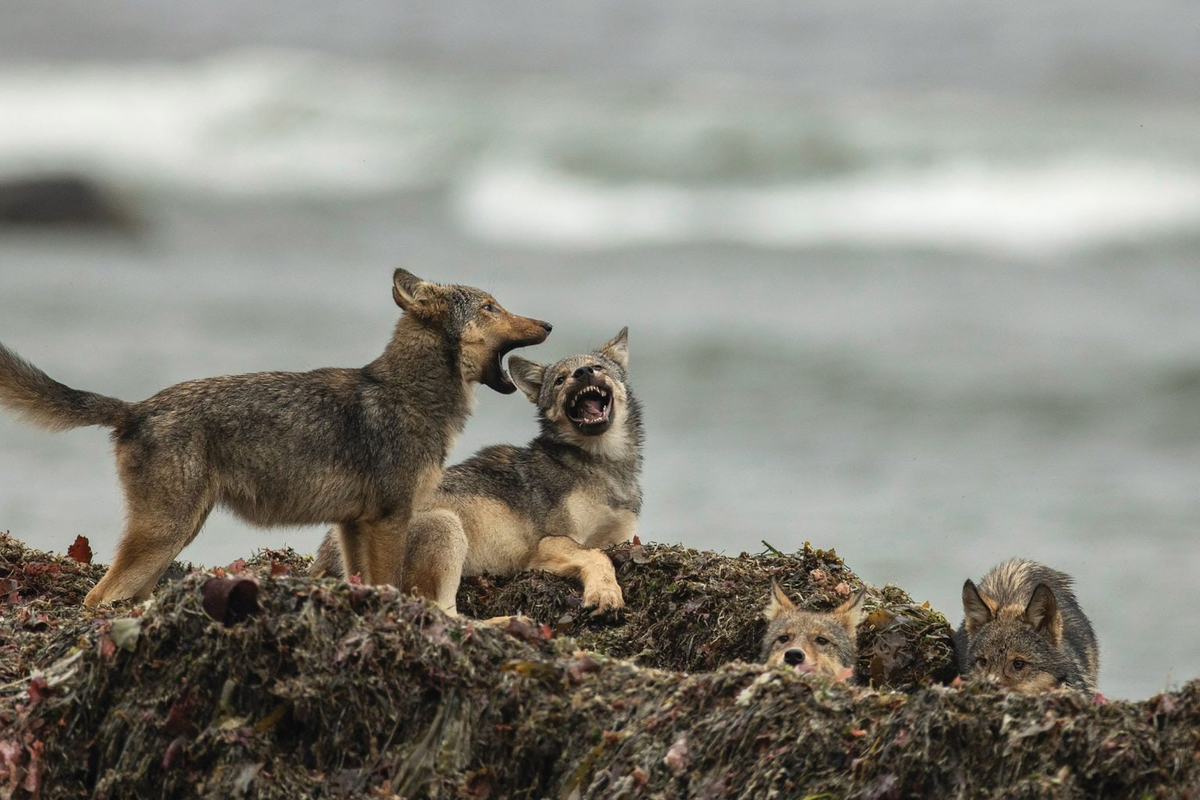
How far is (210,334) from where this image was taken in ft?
100

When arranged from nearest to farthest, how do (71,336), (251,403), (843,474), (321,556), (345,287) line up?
(251,403)
(321,556)
(843,474)
(71,336)
(345,287)

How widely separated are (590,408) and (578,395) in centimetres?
13

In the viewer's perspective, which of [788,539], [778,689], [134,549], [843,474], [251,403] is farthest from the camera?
[843,474]

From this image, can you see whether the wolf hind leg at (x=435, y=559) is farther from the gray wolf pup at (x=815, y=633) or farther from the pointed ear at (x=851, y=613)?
the pointed ear at (x=851, y=613)

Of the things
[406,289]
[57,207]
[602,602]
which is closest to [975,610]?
[602,602]

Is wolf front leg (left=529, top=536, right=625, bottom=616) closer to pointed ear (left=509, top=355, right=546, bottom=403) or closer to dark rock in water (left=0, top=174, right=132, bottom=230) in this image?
pointed ear (left=509, top=355, right=546, bottom=403)

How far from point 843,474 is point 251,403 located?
15.3m

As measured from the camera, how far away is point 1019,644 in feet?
30.5

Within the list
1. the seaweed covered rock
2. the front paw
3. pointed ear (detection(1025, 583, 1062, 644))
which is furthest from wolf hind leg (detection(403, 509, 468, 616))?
pointed ear (detection(1025, 583, 1062, 644))

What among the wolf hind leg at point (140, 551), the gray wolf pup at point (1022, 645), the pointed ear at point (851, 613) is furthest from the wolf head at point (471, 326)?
the gray wolf pup at point (1022, 645)

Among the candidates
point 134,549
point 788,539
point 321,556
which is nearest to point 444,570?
point 321,556

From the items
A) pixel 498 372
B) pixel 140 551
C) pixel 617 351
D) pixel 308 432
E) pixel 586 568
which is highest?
pixel 617 351

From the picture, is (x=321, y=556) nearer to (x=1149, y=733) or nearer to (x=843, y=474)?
(x=1149, y=733)

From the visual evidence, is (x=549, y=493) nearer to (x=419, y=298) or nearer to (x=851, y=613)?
(x=419, y=298)
